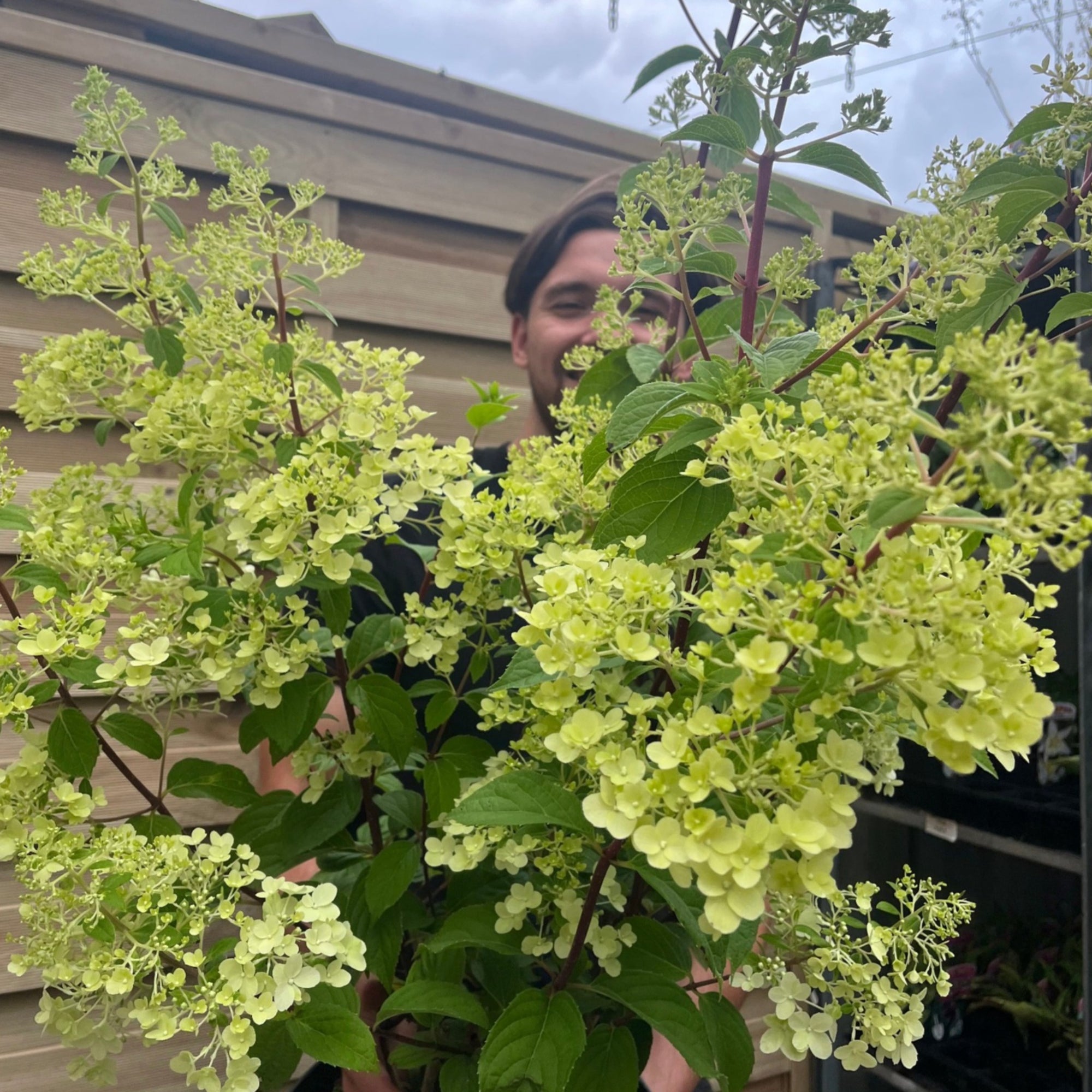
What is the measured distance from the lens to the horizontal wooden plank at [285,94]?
998 millimetres

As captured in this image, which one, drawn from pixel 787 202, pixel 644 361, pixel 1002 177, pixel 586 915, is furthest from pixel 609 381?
pixel 586 915

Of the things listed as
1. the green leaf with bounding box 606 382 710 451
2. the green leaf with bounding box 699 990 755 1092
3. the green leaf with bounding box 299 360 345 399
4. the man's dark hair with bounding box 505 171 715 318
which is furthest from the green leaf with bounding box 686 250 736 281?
the man's dark hair with bounding box 505 171 715 318

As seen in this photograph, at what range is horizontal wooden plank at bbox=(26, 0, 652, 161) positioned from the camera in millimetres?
1070

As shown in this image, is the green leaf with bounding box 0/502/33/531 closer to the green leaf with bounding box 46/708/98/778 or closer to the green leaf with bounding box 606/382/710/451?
the green leaf with bounding box 46/708/98/778

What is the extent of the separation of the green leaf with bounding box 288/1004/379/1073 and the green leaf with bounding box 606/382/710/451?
37 centimetres

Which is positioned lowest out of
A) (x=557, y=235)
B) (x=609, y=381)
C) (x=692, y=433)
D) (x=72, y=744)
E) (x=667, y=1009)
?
(x=667, y=1009)

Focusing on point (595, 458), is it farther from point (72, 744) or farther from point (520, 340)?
point (520, 340)

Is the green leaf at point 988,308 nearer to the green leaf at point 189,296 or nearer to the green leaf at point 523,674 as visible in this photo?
the green leaf at point 523,674

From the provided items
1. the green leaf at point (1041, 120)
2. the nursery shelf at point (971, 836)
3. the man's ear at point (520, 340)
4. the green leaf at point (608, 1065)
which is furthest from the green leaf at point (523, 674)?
the nursery shelf at point (971, 836)

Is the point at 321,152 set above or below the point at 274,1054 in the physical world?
above

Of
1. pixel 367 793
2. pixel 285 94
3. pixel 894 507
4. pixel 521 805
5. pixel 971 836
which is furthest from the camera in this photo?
pixel 971 836

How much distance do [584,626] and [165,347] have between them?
1.40ft

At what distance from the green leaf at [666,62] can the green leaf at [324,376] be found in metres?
0.32

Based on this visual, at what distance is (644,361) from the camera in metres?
0.60
